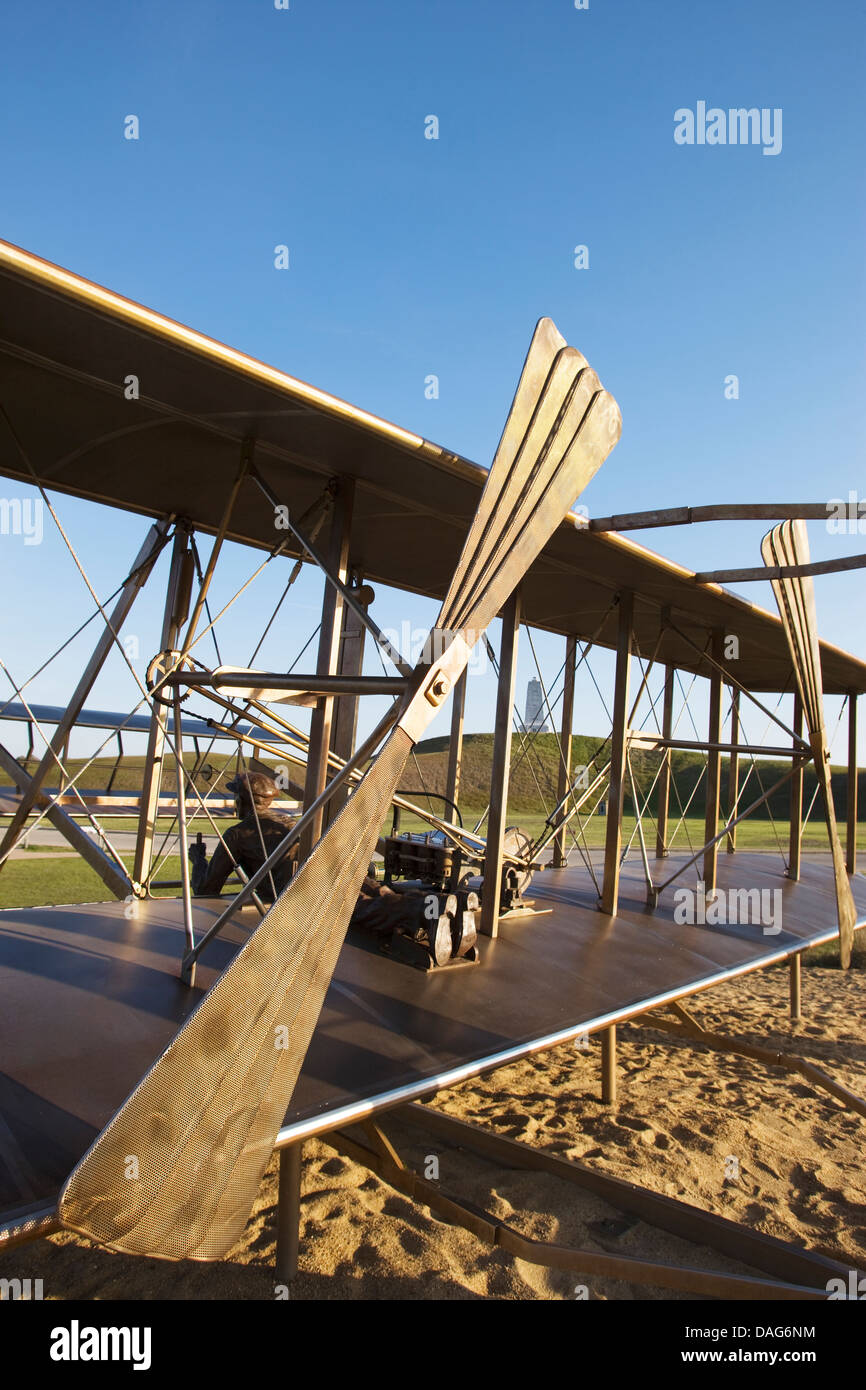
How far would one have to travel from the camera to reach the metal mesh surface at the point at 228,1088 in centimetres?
236

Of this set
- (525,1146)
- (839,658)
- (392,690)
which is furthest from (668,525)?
(839,658)

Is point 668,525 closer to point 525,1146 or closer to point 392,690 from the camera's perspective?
point 392,690

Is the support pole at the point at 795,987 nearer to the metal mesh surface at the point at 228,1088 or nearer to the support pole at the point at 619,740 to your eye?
the support pole at the point at 619,740

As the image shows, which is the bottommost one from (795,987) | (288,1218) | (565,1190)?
(565,1190)

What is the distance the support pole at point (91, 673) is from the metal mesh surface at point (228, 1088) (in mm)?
2906

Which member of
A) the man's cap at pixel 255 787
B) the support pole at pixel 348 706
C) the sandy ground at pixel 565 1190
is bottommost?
the sandy ground at pixel 565 1190

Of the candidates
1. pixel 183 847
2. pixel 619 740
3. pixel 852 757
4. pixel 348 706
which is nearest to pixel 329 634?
pixel 348 706

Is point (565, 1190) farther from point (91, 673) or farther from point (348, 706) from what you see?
point (91, 673)

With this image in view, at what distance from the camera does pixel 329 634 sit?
17.5ft

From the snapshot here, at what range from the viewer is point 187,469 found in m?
5.62

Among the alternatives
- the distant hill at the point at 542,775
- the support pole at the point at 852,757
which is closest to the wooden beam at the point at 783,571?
the support pole at the point at 852,757

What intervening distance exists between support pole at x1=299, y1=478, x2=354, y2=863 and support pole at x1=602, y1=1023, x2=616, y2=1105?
3592 mm

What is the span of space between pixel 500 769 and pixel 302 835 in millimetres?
2079
